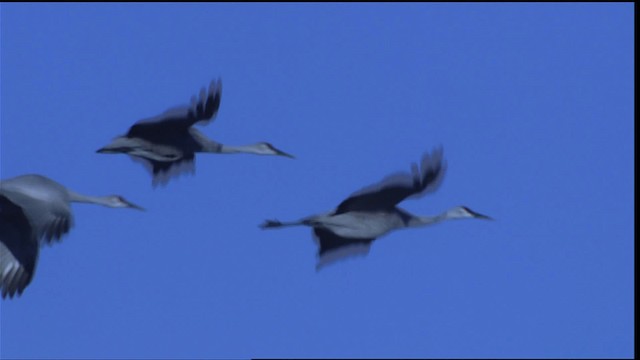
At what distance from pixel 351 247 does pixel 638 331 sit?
13.7ft

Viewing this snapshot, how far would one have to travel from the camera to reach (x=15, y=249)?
2714 centimetres

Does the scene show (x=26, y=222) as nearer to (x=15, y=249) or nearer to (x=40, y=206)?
(x=40, y=206)

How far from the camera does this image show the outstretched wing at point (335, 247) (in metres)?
29.1

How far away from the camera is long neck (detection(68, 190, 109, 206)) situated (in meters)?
29.6

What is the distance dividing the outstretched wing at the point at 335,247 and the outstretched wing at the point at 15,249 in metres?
3.66

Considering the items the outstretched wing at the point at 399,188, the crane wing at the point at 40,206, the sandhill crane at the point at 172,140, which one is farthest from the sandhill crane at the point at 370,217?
the crane wing at the point at 40,206

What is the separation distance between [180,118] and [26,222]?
2728 mm

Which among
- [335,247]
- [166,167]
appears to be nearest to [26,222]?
[166,167]

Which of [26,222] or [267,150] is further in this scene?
[267,150]

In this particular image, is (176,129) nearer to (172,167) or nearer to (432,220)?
(172,167)

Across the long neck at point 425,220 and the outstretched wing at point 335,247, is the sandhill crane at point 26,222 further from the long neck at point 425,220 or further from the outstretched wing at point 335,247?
the long neck at point 425,220

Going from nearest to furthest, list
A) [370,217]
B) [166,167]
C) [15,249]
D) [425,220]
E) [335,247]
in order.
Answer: [15,249] < [370,217] < [425,220] < [335,247] < [166,167]

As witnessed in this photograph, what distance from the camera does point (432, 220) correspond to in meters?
29.2

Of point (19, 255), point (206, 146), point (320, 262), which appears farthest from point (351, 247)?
point (19, 255)
